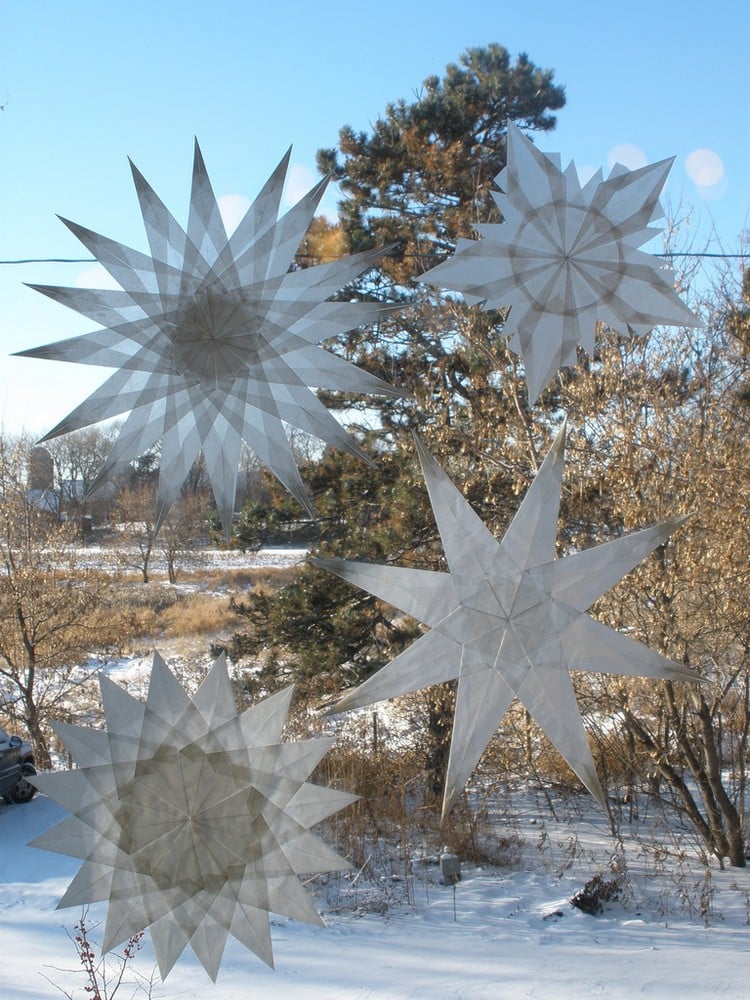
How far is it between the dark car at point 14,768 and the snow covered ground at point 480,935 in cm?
38

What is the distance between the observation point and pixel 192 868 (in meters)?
1.39

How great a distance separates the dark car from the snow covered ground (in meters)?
0.38

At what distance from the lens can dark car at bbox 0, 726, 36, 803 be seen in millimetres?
6453

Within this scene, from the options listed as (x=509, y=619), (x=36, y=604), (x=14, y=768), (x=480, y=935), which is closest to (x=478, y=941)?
(x=480, y=935)

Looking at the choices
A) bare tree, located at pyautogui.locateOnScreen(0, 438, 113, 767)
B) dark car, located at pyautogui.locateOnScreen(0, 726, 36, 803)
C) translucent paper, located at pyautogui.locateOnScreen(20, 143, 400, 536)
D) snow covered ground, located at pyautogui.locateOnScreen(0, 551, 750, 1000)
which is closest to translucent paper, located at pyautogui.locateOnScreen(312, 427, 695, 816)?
translucent paper, located at pyautogui.locateOnScreen(20, 143, 400, 536)

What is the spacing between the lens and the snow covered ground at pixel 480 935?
151 inches

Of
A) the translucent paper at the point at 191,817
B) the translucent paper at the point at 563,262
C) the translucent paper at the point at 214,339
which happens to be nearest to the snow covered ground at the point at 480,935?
the translucent paper at the point at 191,817

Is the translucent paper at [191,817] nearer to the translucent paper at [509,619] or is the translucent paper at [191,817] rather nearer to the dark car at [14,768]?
the translucent paper at [509,619]

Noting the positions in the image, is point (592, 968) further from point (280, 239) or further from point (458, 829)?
point (280, 239)

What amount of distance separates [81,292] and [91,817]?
0.98m

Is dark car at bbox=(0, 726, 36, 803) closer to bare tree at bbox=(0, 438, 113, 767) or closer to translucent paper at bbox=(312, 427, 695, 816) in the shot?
bare tree at bbox=(0, 438, 113, 767)

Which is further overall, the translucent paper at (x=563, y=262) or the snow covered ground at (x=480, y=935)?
the snow covered ground at (x=480, y=935)

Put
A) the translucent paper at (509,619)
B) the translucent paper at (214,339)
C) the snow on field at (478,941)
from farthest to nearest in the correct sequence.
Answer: the snow on field at (478,941)
the translucent paper at (214,339)
the translucent paper at (509,619)

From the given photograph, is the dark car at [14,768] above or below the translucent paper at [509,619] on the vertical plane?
below
